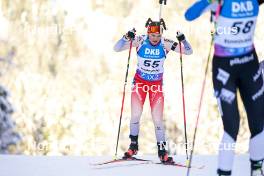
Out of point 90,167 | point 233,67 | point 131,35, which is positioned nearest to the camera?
point 233,67

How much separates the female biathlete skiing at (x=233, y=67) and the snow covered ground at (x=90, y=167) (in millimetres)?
1820

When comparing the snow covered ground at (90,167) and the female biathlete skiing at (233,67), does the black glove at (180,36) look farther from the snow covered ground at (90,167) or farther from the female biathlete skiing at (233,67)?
the female biathlete skiing at (233,67)

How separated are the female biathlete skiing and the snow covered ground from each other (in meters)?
1.82

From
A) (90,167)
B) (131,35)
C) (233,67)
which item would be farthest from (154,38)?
(233,67)

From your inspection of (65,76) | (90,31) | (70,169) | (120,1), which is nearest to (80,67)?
(65,76)

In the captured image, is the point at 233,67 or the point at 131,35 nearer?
the point at 233,67

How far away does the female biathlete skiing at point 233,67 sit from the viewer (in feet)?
14.5

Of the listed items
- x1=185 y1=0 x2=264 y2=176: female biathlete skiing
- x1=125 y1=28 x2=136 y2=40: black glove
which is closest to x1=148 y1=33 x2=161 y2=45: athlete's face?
x1=125 y1=28 x2=136 y2=40: black glove

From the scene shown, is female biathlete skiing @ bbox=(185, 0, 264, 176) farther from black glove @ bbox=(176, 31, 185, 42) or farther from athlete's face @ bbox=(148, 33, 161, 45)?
athlete's face @ bbox=(148, 33, 161, 45)

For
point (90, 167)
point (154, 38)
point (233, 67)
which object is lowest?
point (90, 167)

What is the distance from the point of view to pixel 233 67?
446 cm

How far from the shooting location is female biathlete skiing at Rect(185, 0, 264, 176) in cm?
443

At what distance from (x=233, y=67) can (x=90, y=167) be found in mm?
3079

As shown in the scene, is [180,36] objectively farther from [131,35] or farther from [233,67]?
[233,67]
